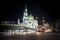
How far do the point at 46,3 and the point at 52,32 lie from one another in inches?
12.7

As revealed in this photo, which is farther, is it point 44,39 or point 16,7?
point 16,7

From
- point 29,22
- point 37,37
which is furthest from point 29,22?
point 37,37

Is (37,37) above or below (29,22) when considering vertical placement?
below

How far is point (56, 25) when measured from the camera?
156 centimetres

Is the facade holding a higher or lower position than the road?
higher

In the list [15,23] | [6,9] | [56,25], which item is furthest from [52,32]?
[6,9]

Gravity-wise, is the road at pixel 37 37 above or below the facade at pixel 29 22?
below

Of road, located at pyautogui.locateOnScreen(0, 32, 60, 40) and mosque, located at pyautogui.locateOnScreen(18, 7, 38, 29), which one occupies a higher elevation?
mosque, located at pyautogui.locateOnScreen(18, 7, 38, 29)

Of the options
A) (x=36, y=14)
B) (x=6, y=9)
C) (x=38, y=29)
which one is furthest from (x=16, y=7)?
(x=38, y=29)

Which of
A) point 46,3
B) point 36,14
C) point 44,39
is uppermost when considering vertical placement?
point 46,3

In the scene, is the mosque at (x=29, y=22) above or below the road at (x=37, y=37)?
above

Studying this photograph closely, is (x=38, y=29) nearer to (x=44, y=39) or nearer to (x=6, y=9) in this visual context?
(x=44, y=39)

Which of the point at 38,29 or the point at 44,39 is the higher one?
the point at 38,29

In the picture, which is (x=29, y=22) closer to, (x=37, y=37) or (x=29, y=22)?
(x=29, y=22)
